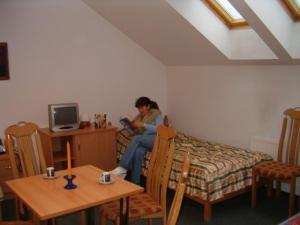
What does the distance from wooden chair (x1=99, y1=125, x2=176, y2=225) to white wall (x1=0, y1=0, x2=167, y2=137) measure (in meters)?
2.03

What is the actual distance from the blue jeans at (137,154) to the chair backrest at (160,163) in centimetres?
119

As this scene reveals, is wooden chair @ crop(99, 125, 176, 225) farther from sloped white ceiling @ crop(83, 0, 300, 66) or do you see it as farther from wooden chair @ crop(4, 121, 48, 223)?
sloped white ceiling @ crop(83, 0, 300, 66)

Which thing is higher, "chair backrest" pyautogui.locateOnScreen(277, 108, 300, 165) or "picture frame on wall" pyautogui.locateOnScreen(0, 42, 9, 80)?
"picture frame on wall" pyautogui.locateOnScreen(0, 42, 9, 80)

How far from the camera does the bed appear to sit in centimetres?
368

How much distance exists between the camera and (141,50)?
5441 millimetres

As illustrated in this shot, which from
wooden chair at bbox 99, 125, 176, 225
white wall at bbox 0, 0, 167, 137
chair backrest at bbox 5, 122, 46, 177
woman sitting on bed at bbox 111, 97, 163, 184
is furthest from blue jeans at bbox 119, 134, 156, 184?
chair backrest at bbox 5, 122, 46, 177

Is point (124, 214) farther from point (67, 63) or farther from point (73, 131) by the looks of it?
point (67, 63)

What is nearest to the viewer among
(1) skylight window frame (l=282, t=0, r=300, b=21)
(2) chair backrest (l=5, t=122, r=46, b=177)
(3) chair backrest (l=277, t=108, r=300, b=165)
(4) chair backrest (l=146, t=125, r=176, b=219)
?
(4) chair backrest (l=146, t=125, r=176, b=219)

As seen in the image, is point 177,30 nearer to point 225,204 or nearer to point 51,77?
point 51,77

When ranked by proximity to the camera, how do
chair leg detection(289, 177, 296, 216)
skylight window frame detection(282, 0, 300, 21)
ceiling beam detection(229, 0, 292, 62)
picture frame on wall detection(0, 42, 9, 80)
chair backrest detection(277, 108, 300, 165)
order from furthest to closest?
picture frame on wall detection(0, 42, 9, 80) → chair backrest detection(277, 108, 300, 165) → skylight window frame detection(282, 0, 300, 21) → chair leg detection(289, 177, 296, 216) → ceiling beam detection(229, 0, 292, 62)

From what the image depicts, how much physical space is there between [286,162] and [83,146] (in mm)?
2287

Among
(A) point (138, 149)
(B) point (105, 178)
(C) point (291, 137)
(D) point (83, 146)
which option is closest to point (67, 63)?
(D) point (83, 146)

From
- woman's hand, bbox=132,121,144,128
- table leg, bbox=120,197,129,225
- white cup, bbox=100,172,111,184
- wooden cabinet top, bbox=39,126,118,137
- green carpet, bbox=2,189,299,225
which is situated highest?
woman's hand, bbox=132,121,144,128

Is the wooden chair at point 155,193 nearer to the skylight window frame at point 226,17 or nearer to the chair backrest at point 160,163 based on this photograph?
the chair backrest at point 160,163
